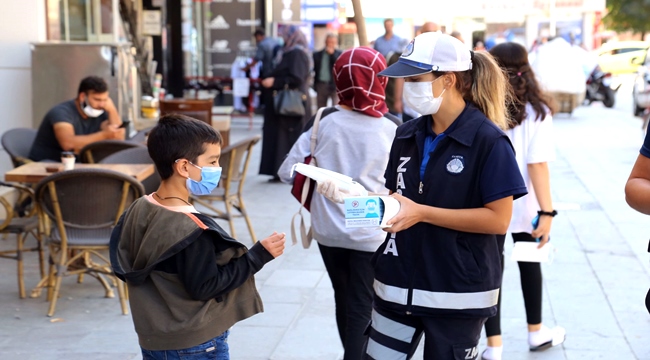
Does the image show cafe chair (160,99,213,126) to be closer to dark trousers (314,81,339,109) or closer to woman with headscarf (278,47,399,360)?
woman with headscarf (278,47,399,360)

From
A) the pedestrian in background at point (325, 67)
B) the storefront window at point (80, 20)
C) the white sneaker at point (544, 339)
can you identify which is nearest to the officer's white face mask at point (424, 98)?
the white sneaker at point (544, 339)

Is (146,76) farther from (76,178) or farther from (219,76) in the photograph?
(76,178)

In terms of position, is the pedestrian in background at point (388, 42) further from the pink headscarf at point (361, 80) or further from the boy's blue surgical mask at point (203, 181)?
the boy's blue surgical mask at point (203, 181)

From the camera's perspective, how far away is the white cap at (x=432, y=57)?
9.77 feet

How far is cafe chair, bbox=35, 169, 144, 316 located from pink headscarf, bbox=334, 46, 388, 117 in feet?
6.49

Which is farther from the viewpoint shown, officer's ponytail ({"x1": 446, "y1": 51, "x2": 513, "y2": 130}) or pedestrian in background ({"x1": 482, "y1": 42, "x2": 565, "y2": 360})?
pedestrian in background ({"x1": 482, "y1": 42, "x2": 565, "y2": 360})

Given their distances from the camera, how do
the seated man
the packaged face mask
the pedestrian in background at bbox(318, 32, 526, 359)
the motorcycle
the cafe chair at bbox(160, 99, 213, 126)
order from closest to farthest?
the packaged face mask < the pedestrian in background at bbox(318, 32, 526, 359) < the seated man < the cafe chair at bbox(160, 99, 213, 126) < the motorcycle

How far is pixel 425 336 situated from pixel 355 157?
1.37m

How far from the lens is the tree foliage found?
51.7 metres

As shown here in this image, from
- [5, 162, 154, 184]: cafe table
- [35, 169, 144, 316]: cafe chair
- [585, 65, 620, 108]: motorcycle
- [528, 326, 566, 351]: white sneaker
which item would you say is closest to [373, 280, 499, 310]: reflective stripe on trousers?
[528, 326, 566, 351]: white sneaker

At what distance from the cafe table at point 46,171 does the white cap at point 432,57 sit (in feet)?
11.3

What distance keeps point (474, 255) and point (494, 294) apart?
0.50 feet

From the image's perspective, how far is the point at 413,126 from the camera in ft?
10.4

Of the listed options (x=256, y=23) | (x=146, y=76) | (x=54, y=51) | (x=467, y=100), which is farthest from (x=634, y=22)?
(x=467, y=100)
